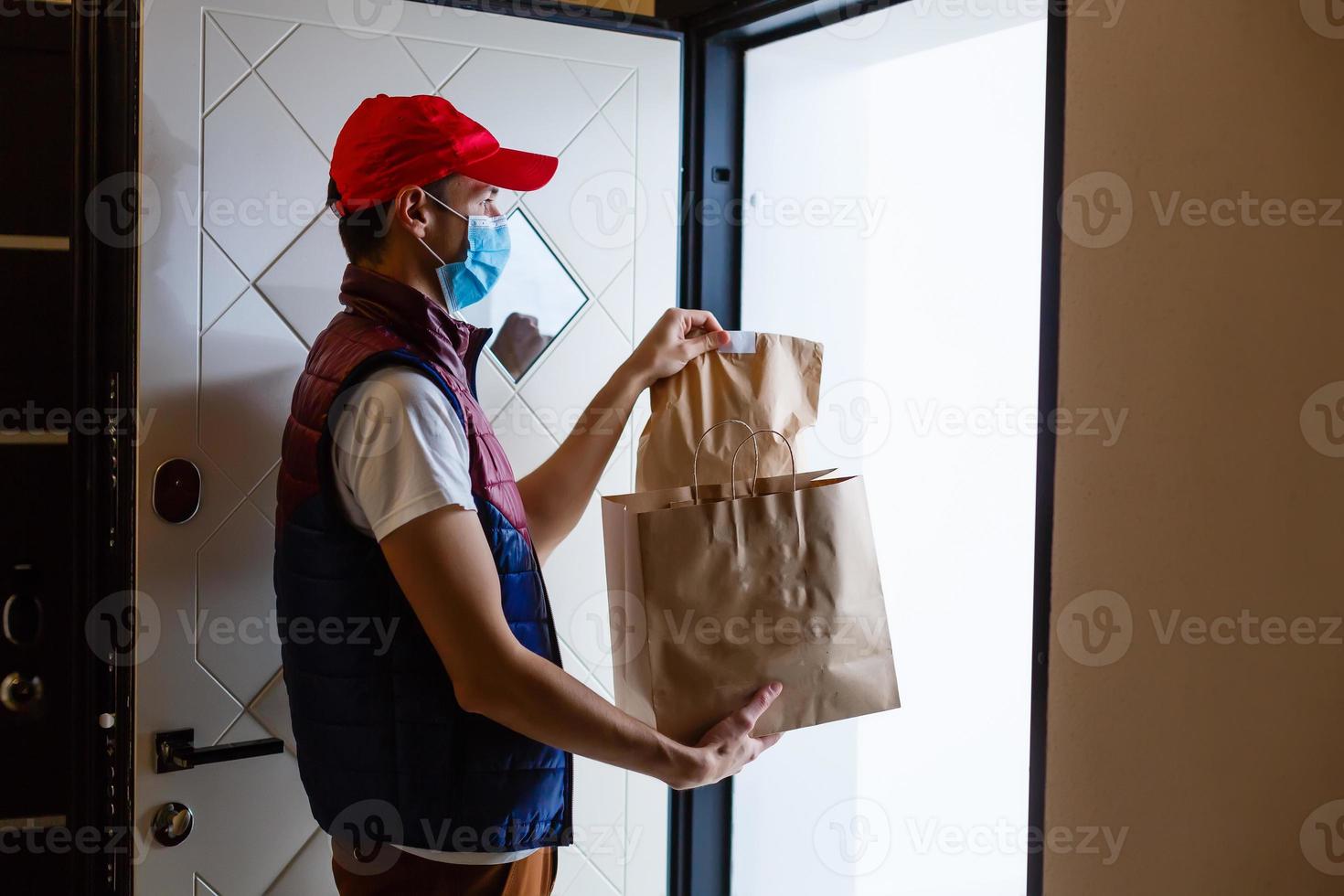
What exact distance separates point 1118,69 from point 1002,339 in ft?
3.36

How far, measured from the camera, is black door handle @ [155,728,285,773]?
148 centimetres

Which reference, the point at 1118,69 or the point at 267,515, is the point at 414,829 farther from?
the point at 1118,69

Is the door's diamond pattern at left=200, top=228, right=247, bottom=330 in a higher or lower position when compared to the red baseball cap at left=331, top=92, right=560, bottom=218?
lower

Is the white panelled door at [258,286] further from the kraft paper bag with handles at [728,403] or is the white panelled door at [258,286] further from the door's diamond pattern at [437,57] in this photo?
the kraft paper bag with handles at [728,403]

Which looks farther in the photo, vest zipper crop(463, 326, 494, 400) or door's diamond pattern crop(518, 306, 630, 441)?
door's diamond pattern crop(518, 306, 630, 441)

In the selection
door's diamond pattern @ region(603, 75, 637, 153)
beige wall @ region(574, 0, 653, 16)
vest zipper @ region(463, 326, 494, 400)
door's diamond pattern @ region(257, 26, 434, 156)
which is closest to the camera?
vest zipper @ region(463, 326, 494, 400)

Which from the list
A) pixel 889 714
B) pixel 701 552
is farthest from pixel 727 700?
pixel 889 714

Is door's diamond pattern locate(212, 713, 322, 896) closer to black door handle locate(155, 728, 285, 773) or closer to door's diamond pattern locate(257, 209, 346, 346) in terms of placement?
black door handle locate(155, 728, 285, 773)

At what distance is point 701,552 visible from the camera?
1235 mm

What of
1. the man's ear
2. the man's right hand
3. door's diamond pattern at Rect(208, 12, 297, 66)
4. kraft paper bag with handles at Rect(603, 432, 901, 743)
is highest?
door's diamond pattern at Rect(208, 12, 297, 66)

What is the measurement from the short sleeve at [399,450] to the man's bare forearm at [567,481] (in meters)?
0.41

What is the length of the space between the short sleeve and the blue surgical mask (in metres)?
0.20

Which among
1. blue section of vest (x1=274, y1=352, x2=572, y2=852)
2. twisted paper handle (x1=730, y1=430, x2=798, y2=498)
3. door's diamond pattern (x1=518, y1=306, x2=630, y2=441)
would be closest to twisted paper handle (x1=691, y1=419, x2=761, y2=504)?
twisted paper handle (x1=730, y1=430, x2=798, y2=498)

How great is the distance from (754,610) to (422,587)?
36cm
